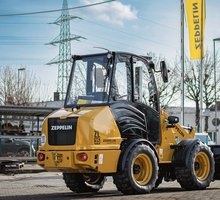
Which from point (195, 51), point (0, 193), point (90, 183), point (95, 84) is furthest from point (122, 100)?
point (195, 51)

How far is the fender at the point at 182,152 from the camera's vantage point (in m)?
13.8

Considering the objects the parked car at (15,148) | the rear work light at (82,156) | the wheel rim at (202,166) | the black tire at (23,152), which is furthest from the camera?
the black tire at (23,152)

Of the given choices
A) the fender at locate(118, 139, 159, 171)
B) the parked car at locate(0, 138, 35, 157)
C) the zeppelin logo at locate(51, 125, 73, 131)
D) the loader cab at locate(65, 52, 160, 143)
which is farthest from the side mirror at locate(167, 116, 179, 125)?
the parked car at locate(0, 138, 35, 157)

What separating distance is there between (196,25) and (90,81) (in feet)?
51.3

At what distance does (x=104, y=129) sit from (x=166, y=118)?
255 cm

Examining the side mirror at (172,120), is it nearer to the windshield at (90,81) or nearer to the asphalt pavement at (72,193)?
the asphalt pavement at (72,193)

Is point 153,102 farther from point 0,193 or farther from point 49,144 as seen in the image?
point 0,193

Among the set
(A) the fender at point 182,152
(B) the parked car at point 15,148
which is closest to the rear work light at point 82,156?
(A) the fender at point 182,152

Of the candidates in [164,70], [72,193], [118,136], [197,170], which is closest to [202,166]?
[197,170]

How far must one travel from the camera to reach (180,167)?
13836 mm

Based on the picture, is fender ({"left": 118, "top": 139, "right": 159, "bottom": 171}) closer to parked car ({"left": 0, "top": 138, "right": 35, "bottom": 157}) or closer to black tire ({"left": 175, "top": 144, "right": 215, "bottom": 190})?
black tire ({"left": 175, "top": 144, "right": 215, "bottom": 190})

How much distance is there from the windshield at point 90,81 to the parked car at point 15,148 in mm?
13978

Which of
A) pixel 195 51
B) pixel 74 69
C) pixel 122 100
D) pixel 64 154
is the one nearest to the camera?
pixel 64 154

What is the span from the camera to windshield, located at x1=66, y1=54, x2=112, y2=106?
512 inches
